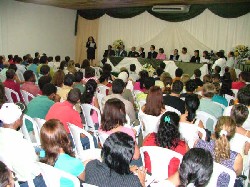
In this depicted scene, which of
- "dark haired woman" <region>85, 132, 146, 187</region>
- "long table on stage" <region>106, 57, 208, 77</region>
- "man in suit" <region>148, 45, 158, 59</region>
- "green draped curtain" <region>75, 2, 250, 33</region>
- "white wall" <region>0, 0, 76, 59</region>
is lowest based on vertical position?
"dark haired woman" <region>85, 132, 146, 187</region>

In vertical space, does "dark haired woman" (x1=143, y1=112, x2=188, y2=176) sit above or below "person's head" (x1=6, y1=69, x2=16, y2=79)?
below

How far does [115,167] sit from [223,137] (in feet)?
3.51

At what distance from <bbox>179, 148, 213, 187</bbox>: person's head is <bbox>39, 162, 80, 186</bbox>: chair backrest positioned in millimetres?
680

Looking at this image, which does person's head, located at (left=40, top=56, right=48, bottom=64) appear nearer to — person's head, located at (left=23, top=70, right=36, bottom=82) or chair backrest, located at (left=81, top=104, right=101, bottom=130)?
person's head, located at (left=23, top=70, right=36, bottom=82)

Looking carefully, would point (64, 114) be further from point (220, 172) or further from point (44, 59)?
point (44, 59)

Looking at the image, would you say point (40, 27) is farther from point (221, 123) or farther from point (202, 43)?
point (221, 123)

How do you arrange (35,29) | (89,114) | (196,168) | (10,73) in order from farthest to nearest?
(35,29)
(10,73)
(89,114)
(196,168)

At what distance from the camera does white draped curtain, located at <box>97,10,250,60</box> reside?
37.7 ft

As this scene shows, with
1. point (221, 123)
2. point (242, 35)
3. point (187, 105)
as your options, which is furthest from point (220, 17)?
point (221, 123)

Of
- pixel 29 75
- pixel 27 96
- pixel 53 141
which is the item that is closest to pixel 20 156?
pixel 53 141

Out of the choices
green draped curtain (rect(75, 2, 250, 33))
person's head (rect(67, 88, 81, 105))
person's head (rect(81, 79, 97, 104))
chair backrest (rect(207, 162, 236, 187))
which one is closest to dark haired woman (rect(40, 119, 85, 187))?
chair backrest (rect(207, 162, 236, 187))

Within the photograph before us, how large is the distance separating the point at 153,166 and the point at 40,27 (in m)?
12.2

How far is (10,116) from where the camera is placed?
2.76 m

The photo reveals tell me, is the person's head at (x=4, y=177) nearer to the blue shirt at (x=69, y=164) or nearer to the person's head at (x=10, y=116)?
the blue shirt at (x=69, y=164)
